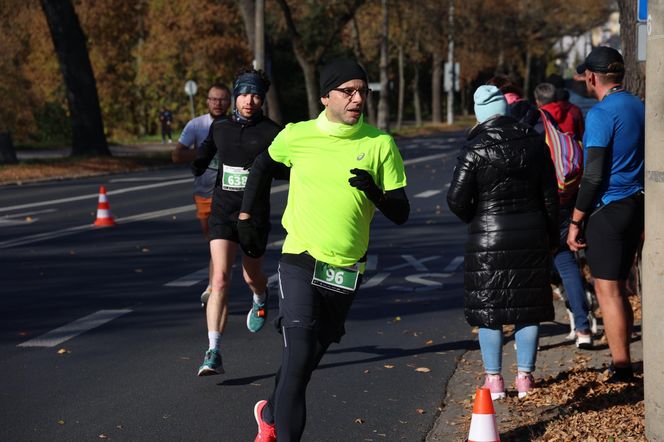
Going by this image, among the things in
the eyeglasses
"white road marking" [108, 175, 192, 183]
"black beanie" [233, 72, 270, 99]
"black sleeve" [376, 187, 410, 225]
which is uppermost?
the eyeglasses

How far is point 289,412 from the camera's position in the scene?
486 cm

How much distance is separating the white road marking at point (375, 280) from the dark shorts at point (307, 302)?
18.1ft

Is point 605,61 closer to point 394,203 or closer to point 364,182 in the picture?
point 394,203

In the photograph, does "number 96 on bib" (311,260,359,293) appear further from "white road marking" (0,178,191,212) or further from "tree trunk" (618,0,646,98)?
"white road marking" (0,178,191,212)

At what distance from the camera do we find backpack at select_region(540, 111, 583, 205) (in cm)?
728

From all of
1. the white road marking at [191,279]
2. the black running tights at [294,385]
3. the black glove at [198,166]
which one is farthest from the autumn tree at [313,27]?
the black running tights at [294,385]

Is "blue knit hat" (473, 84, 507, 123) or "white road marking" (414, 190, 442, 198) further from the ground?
"blue knit hat" (473, 84, 507, 123)

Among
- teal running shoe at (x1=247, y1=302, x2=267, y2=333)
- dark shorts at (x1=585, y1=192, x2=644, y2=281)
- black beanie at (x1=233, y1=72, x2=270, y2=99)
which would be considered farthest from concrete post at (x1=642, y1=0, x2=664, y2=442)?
teal running shoe at (x1=247, y1=302, x2=267, y2=333)

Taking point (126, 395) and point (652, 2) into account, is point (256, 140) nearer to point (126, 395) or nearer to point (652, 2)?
point (126, 395)

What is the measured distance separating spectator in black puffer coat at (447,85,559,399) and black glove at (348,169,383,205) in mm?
1154

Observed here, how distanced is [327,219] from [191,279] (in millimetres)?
6330

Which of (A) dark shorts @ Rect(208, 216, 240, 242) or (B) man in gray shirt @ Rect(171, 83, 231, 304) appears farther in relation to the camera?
(B) man in gray shirt @ Rect(171, 83, 231, 304)

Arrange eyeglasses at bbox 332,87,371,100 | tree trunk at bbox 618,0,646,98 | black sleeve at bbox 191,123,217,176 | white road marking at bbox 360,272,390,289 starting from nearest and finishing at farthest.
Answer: eyeglasses at bbox 332,87,371,100 → black sleeve at bbox 191,123,217,176 → tree trunk at bbox 618,0,646,98 → white road marking at bbox 360,272,390,289

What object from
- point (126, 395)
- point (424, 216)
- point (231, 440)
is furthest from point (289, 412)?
point (424, 216)
